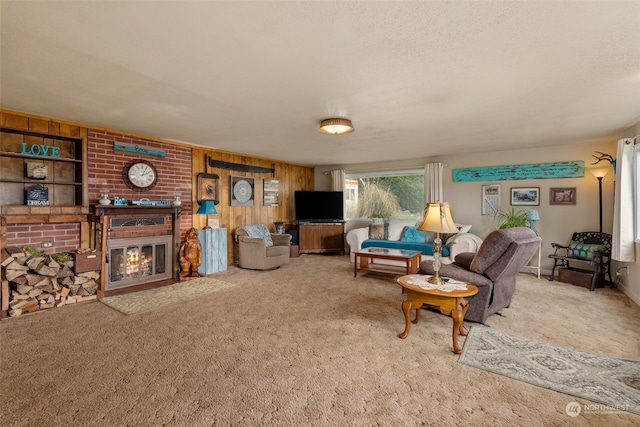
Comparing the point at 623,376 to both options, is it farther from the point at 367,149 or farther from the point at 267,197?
the point at 267,197

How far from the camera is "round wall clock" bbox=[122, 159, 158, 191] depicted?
14.5 feet

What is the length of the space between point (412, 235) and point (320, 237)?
7.11ft

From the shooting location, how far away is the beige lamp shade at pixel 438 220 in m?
2.72

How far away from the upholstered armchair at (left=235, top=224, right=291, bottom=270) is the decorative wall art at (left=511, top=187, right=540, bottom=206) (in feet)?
14.0

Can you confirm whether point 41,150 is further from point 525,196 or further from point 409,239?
point 525,196

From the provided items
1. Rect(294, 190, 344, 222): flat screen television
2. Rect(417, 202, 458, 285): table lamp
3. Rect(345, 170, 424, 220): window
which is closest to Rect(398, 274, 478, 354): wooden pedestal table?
Rect(417, 202, 458, 285): table lamp

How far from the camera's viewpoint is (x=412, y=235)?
571cm

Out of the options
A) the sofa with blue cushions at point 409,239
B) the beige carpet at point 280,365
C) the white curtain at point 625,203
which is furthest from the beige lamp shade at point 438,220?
the white curtain at point 625,203

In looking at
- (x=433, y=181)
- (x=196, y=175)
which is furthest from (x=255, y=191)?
(x=433, y=181)

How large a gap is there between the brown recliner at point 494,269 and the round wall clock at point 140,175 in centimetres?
433

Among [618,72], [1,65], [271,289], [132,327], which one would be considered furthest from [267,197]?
[618,72]

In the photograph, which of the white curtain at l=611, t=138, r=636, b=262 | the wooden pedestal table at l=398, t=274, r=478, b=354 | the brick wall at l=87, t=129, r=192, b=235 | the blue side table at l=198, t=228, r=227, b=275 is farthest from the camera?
the blue side table at l=198, t=228, r=227, b=275

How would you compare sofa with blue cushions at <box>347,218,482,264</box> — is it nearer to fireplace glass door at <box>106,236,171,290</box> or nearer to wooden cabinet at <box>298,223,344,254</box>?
wooden cabinet at <box>298,223,344,254</box>

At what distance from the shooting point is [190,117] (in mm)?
3547
